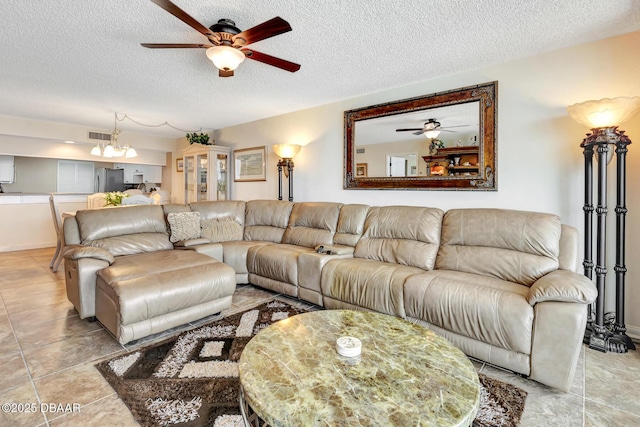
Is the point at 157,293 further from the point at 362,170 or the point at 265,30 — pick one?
the point at 362,170

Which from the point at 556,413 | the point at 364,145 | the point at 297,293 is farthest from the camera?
the point at 364,145

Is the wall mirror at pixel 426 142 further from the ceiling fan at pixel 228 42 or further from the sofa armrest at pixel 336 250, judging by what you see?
the ceiling fan at pixel 228 42

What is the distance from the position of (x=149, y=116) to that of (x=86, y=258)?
3.28 m

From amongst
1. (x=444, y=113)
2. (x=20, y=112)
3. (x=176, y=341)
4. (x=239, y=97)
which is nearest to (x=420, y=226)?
(x=444, y=113)

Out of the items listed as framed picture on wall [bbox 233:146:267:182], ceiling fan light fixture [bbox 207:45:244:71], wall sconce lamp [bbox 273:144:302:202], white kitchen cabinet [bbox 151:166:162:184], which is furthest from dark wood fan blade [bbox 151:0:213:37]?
white kitchen cabinet [bbox 151:166:162:184]

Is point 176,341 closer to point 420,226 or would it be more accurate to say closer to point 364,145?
point 420,226

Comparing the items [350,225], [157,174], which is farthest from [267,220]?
[157,174]

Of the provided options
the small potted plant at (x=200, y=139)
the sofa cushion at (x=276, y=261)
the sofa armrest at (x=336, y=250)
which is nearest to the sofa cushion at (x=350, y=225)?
the sofa armrest at (x=336, y=250)

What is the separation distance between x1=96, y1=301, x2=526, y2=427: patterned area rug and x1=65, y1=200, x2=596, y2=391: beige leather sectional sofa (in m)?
0.31

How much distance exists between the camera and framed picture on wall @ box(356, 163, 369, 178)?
3848 millimetres

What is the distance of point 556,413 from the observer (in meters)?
1.58

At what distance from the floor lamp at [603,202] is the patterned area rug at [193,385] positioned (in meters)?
1.08

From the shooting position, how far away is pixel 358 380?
46.0 inches

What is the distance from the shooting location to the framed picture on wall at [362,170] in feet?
12.6
